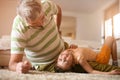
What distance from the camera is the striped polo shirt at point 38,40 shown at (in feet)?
3.05

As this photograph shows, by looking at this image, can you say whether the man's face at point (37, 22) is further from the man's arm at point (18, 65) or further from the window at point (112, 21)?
the window at point (112, 21)

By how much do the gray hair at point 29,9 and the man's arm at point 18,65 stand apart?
0.60 ft

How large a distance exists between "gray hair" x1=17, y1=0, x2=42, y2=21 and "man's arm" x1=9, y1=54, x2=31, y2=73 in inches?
7.2

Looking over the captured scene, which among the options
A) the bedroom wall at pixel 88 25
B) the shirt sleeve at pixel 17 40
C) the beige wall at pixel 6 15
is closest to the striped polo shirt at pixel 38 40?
the shirt sleeve at pixel 17 40

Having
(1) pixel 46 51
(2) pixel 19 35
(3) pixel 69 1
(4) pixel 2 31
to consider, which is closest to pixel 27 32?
(2) pixel 19 35

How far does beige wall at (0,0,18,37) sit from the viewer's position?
10.8 feet

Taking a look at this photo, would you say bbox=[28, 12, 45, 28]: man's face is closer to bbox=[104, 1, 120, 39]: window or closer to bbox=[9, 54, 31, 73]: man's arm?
bbox=[9, 54, 31, 73]: man's arm

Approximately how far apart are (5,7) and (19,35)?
2.60m

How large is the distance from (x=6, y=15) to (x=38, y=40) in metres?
2.50

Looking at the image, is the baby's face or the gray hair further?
the baby's face

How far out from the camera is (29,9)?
855 mm

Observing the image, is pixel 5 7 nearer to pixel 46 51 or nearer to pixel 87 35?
pixel 87 35

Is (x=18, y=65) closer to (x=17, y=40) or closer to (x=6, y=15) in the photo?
(x=17, y=40)

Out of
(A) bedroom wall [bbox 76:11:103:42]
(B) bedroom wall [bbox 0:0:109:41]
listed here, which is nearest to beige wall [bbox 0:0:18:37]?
(B) bedroom wall [bbox 0:0:109:41]
